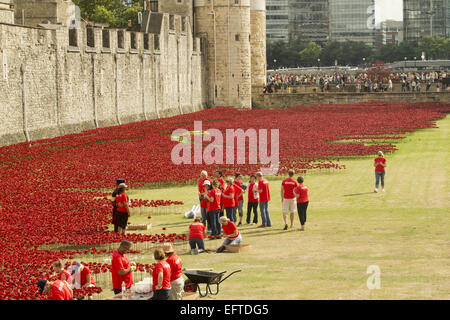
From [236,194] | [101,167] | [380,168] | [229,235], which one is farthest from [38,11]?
[229,235]

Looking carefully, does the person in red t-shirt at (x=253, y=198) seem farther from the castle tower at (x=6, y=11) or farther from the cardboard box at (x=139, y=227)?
the castle tower at (x=6, y=11)

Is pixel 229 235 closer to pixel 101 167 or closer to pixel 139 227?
pixel 139 227

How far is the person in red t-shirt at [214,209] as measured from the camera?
21.2 m

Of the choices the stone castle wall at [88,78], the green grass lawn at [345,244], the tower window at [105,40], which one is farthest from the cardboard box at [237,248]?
the tower window at [105,40]

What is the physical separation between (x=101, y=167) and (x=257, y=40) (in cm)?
5412

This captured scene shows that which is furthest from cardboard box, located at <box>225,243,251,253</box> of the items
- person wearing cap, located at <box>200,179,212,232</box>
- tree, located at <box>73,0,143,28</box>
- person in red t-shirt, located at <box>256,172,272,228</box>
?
tree, located at <box>73,0,143,28</box>

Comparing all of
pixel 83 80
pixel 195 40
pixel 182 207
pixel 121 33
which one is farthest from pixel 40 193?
pixel 195 40

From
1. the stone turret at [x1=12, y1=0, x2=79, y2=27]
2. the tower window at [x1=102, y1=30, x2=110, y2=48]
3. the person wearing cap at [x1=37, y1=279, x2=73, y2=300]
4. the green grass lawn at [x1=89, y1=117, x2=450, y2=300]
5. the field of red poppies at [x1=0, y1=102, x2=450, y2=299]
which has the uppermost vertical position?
the stone turret at [x1=12, y1=0, x2=79, y2=27]

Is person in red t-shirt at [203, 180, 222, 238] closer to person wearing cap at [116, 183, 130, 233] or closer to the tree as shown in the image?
person wearing cap at [116, 183, 130, 233]

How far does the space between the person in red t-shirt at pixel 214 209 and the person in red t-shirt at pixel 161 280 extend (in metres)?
7.02

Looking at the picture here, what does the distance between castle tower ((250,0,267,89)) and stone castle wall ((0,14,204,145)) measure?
36.1 ft

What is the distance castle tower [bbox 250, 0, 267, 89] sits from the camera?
8631 centimetres

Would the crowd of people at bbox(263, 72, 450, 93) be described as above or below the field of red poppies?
above
